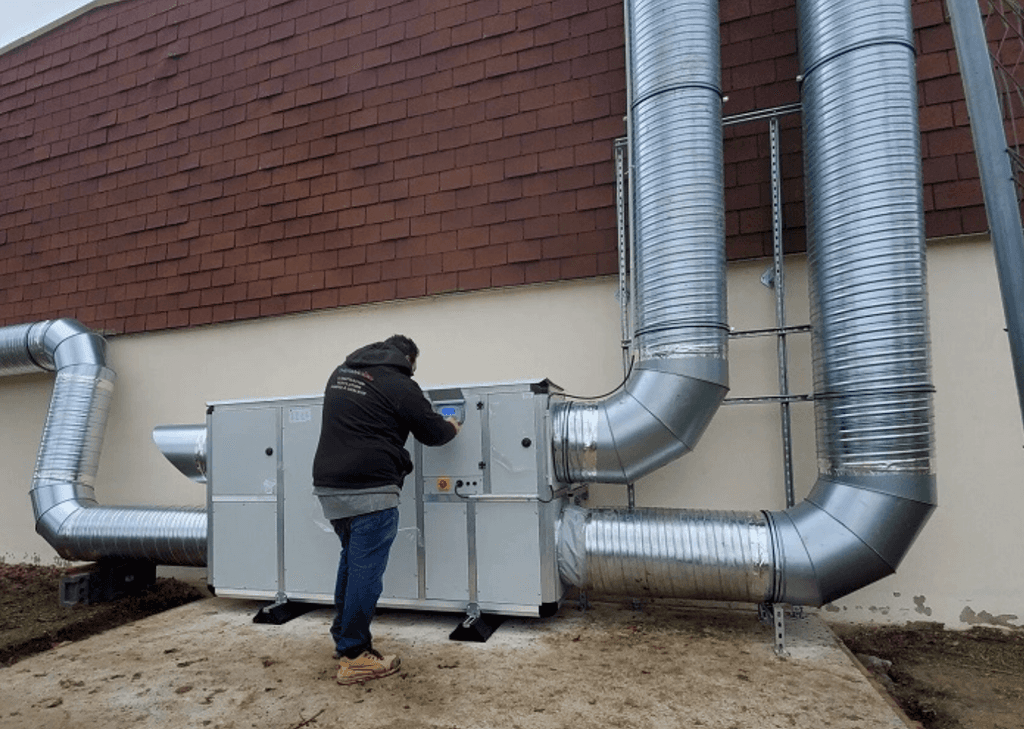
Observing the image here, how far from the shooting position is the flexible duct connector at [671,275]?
3314mm

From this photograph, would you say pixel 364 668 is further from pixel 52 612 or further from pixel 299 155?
pixel 299 155

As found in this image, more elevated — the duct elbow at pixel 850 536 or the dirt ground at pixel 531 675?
the duct elbow at pixel 850 536

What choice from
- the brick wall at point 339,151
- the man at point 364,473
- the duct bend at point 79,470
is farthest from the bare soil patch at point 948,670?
the duct bend at point 79,470

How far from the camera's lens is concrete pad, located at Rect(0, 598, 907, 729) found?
2490mm

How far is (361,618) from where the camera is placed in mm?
2896

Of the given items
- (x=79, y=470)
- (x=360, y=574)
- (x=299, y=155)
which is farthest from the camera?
(x=299, y=155)

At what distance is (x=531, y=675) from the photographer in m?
2.84

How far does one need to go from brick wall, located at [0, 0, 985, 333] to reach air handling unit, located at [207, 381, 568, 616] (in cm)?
128

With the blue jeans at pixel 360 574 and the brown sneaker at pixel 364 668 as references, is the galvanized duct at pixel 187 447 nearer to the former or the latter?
the blue jeans at pixel 360 574

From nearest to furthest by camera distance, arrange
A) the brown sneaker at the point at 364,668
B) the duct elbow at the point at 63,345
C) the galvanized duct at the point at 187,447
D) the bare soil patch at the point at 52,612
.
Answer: the brown sneaker at the point at 364,668
the bare soil patch at the point at 52,612
the galvanized duct at the point at 187,447
the duct elbow at the point at 63,345

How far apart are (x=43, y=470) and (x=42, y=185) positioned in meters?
3.14

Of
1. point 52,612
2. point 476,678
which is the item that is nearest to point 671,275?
point 476,678

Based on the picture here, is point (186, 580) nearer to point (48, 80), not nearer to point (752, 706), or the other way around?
point (752, 706)

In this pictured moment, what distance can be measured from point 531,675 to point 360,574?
0.94 m
